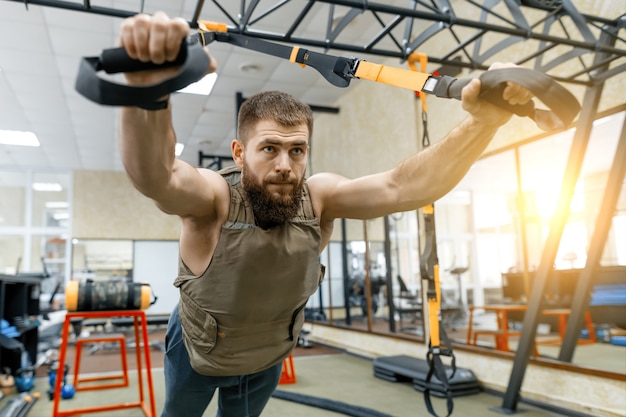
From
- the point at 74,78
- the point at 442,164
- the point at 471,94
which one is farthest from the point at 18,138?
the point at 471,94

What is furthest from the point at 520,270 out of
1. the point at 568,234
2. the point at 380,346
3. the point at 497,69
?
the point at 497,69

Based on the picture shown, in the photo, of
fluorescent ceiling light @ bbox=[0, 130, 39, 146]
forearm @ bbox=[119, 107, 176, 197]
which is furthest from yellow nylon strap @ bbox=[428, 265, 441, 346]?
fluorescent ceiling light @ bbox=[0, 130, 39, 146]

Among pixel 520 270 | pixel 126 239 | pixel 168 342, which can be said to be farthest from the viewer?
pixel 126 239

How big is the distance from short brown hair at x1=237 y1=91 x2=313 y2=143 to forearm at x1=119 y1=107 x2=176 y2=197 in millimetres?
422

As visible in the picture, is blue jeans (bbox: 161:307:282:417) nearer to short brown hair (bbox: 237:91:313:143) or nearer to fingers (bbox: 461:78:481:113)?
short brown hair (bbox: 237:91:313:143)

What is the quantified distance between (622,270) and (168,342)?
10.9 feet

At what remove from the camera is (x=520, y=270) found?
15.6 ft

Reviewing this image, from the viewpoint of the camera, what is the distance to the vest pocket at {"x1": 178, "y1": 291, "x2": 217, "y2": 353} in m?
1.50

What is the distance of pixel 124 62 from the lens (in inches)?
31.8

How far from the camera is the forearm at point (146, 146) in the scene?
2.97 feet

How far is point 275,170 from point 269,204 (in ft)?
0.33

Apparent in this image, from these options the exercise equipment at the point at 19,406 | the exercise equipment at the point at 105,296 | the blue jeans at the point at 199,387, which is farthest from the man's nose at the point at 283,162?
the exercise equipment at the point at 19,406

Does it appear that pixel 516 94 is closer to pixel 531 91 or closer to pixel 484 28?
pixel 531 91

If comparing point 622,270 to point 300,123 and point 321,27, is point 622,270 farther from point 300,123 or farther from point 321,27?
point 321,27
